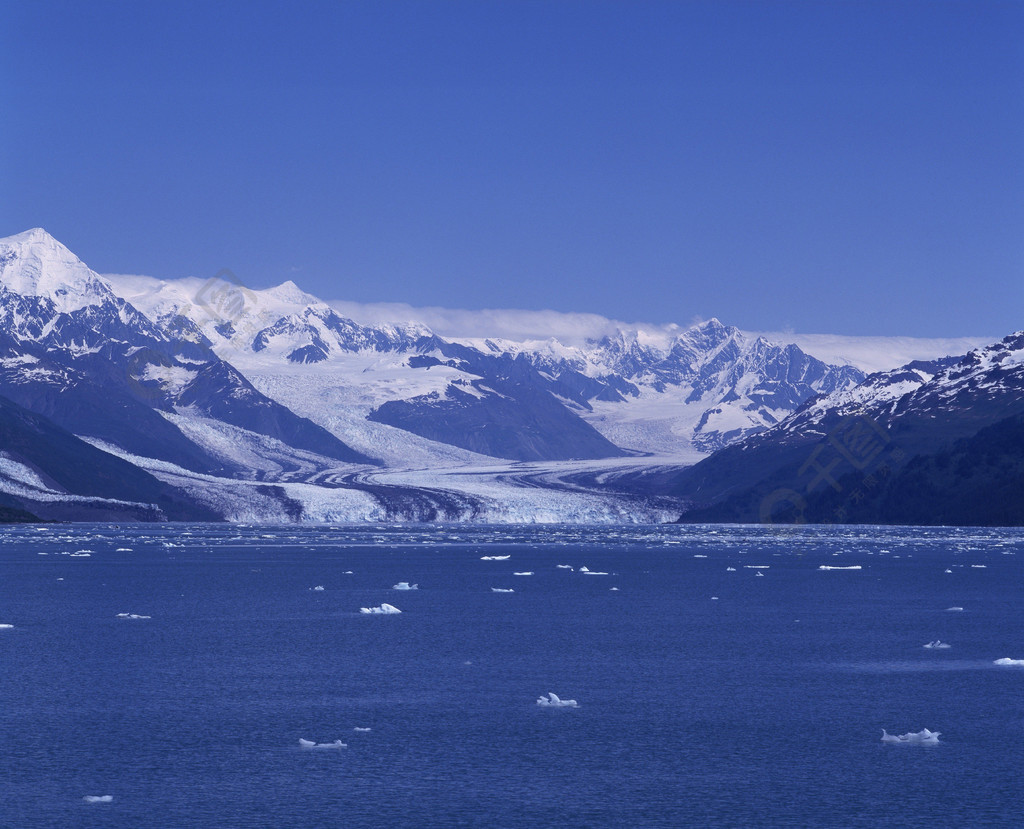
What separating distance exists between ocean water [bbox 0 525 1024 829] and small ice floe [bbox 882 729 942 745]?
0.22 m

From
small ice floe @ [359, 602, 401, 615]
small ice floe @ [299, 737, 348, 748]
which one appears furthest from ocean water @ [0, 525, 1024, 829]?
small ice floe @ [359, 602, 401, 615]

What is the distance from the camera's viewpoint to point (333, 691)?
103 ft

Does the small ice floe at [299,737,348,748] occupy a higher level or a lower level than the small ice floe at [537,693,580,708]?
lower

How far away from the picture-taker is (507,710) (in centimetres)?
2884

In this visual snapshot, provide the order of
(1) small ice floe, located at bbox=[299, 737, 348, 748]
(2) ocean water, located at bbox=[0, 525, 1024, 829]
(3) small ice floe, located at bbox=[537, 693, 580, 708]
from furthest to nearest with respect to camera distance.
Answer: (3) small ice floe, located at bbox=[537, 693, 580, 708]
(1) small ice floe, located at bbox=[299, 737, 348, 748]
(2) ocean water, located at bbox=[0, 525, 1024, 829]

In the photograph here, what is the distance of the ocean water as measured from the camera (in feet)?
69.2

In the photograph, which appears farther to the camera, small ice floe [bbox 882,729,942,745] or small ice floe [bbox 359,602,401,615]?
small ice floe [bbox 359,602,401,615]

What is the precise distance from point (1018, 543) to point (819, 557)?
33.4 m

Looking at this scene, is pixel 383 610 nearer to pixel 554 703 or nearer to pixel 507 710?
pixel 554 703

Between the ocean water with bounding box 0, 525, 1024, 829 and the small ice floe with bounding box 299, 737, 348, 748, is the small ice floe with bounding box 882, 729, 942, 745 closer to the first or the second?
the ocean water with bounding box 0, 525, 1024, 829

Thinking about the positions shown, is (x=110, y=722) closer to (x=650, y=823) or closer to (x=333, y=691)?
(x=333, y=691)

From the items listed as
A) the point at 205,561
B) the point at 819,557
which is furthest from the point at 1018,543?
the point at 205,561

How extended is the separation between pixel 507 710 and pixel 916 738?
841 cm

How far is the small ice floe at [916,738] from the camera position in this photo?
2530cm
